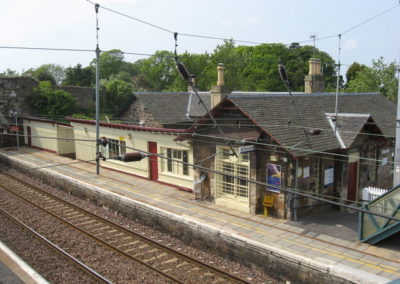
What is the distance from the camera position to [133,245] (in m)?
12.8

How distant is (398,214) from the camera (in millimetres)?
10539

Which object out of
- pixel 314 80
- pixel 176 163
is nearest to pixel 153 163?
pixel 176 163

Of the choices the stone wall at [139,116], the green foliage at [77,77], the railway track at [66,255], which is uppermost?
the green foliage at [77,77]

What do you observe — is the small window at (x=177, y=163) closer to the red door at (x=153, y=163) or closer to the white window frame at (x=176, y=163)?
the white window frame at (x=176, y=163)

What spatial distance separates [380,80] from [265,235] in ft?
81.4

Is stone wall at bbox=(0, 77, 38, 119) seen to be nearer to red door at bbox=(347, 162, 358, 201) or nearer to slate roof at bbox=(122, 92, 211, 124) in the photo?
slate roof at bbox=(122, 92, 211, 124)

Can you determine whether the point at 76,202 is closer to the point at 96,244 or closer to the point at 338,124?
the point at 96,244

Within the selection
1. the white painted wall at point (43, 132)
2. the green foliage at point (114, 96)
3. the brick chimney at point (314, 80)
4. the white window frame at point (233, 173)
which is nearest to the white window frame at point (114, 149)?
the white painted wall at point (43, 132)

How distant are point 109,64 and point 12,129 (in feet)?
A: 174

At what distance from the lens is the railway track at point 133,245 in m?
10.5

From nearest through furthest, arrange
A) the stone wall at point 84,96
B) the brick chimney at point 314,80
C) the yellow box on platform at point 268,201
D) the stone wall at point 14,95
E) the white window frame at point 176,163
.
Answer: the yellow box on platform at point 268,201, the white window frame at point 176,163, the brick chimney at point 314,80, the stone wall at point 14,95, the stone wall at point 84,96

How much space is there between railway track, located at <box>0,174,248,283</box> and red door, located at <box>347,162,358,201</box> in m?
7.60

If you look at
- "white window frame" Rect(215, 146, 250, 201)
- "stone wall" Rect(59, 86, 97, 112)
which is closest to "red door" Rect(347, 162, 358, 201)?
"white window frame" Rect(215, 146, 250, 201)

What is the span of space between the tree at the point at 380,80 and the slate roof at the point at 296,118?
1302cm
